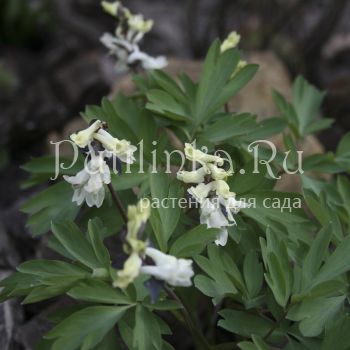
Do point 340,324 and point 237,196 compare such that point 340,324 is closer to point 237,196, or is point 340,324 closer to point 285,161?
point 237,196

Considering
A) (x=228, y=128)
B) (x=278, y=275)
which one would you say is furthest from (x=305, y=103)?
(x=278, y=275)

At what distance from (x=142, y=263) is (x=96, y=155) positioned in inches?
15.6

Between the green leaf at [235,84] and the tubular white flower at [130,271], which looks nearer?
the tubular white flower at [130,271]

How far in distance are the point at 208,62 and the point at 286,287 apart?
1.02m

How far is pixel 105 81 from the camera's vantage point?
Answer: 4574 millimetres

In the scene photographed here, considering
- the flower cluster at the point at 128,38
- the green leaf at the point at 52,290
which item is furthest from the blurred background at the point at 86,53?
the green leaf at the point at 52,290

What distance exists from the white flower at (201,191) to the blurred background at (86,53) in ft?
4.87

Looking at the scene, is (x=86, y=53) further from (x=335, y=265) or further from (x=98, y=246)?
(x=335, y=265)

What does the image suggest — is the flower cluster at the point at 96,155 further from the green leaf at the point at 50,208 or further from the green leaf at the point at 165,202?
the green leaf at the point at 50,208

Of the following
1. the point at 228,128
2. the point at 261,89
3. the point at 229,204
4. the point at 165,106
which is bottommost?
the point at 229,204

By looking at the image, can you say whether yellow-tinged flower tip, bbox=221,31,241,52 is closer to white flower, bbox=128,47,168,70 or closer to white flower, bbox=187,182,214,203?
white flower, bbox=128,47,168,70

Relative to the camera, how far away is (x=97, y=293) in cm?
173

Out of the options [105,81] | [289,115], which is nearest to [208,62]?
[289,115]

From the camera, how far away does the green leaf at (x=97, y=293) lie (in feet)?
5.62
